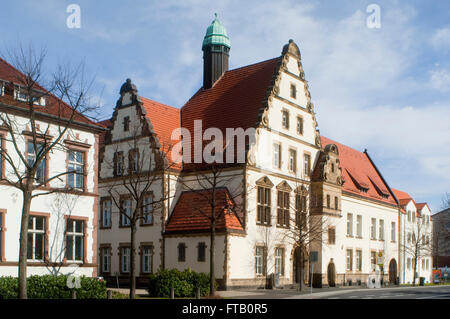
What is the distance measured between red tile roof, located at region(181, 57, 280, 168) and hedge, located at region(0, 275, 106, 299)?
1924 centimetres

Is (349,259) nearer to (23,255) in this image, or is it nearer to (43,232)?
(43,232)

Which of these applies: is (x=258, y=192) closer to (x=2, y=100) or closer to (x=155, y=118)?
(x=155, y=118)

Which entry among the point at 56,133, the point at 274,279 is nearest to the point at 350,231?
the point at 274,279

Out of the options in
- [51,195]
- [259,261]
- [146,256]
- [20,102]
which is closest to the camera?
[20,102]

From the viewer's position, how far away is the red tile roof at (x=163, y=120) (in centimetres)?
4470

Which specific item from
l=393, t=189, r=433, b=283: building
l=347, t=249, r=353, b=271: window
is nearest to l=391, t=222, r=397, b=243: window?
l=393, t=189, r=433, b=283: building

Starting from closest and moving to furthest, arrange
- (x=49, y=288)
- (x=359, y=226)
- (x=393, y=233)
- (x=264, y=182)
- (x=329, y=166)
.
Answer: (x=49, y=288) < (x=264, y=182) < (x=329, y=166) < (x=359, y=226) < (x=393, y=233)

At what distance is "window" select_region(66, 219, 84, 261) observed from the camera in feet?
98.2

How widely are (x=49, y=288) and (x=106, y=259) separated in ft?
68.6

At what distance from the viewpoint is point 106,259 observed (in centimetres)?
4647

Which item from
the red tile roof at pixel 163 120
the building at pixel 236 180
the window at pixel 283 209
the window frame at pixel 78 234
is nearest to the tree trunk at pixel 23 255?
the window frame at pixel 78 234

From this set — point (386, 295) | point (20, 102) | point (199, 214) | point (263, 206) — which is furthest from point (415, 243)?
point (20, 102)

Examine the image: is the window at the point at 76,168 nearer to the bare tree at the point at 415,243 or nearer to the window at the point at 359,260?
the window at the point at 359,260
